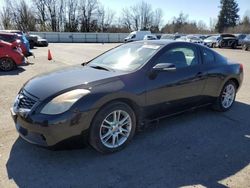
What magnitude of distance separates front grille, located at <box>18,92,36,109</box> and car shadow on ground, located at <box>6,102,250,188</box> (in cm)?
68

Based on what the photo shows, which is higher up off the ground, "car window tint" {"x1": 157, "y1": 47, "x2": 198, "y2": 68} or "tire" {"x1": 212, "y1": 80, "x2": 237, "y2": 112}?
"car window tint" {"x1": 157, "y1": 47, "x2": 198, "y2": 68}

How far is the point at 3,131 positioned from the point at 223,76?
13.9ft

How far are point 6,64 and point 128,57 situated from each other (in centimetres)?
817

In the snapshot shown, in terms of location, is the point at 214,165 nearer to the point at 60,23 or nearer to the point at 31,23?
the point at 31,23

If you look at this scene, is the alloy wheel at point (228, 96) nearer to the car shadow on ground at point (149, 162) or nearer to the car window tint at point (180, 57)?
the car shadow on ground at point (149, 162)

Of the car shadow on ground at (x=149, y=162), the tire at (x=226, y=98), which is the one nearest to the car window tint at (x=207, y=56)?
the tire at (x=226, y=98)

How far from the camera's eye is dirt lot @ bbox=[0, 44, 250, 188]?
10.6ft

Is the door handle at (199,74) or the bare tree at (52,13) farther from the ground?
the bare tree at (52,13)

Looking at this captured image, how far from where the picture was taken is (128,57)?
466 centimetres

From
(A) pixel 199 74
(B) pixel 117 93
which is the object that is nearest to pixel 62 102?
(B) pixel 117 93

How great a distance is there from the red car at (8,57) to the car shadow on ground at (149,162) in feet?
25.8

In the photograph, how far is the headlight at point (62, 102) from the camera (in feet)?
11.2

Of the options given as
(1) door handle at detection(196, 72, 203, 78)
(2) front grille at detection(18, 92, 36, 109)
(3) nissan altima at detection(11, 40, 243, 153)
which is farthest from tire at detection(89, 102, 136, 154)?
(1) door handle at detection(196, 72, 203, 78)

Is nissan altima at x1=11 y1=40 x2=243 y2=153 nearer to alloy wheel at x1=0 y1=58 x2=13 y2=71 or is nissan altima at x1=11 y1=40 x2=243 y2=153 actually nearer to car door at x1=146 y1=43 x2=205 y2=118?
car door at x1=146 y1=43 x2=205 y2=118
